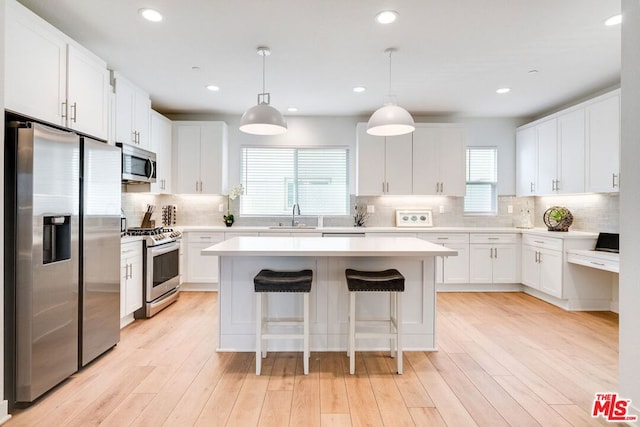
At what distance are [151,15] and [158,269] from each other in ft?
8.44

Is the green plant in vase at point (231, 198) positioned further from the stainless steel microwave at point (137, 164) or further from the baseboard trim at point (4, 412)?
the baseboard trim at point (4, 412)

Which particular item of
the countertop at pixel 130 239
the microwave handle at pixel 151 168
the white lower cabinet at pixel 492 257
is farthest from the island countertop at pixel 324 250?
the white lower cabinet at pixel 492 257

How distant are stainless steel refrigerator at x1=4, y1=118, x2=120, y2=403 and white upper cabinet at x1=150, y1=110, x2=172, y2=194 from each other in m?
1.85

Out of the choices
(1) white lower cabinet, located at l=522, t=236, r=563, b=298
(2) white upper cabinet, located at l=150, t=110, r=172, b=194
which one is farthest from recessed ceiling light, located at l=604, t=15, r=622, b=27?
(2) white upper cabinet, located at l=150, t=110, r=172, b=194

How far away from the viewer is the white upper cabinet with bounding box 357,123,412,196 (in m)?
5.09

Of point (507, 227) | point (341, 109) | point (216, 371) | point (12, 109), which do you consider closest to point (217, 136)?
point (341, 109)

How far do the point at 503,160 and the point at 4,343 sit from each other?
5.98 metres

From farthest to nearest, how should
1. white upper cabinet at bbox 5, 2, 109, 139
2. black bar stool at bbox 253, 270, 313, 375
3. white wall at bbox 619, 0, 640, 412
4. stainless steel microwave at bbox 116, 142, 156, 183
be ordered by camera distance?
stainless steel microwave at bbox 116, 142, 156, 183
black bar stool at bbox 253, 270, 313, 375
white upper cabinet at bbox 5, 2, 109, 139
white wall at bbox 619, 0, 640, 412

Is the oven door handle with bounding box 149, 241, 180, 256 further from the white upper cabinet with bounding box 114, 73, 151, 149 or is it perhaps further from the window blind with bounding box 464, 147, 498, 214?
the window blind with bounding box 464, 147, 498, 214

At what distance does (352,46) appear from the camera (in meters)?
3.04

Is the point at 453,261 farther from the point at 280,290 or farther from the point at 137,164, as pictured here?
the point at 137,164

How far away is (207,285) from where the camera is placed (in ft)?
16.3

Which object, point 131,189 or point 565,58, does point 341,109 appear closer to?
point 565,58

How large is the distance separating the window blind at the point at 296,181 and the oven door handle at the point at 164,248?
1.31 meters
